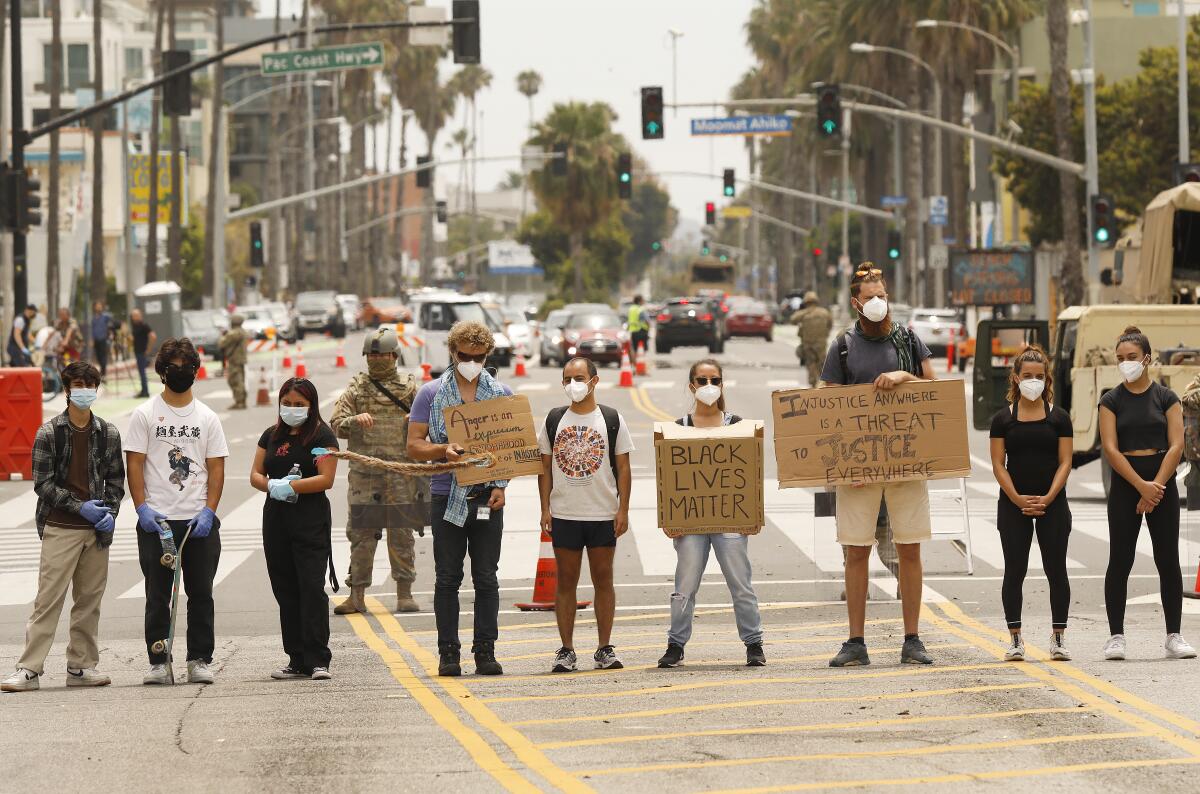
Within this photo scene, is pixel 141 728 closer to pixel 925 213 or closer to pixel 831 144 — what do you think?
pixel 925 213

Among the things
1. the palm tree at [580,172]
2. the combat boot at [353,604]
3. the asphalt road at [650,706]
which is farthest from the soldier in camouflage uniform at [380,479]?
the palm tree at [580,172]

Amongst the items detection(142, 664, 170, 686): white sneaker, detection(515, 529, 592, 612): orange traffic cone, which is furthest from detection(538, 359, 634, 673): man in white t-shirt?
detection(515, 529, 592, 612): orange traffic cone

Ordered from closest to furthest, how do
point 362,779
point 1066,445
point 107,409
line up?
point 362,779 → point 1066,445 → point 107,409

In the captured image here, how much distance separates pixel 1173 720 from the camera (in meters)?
9.01

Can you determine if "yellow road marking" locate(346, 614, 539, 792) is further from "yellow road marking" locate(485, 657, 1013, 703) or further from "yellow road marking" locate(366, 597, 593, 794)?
"yellow road marking" locate(485, 657, 1013, 703)

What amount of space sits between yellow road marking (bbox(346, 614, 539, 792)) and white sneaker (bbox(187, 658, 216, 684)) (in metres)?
0.97

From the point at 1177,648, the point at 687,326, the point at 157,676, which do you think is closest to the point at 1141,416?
the point at 1177,648

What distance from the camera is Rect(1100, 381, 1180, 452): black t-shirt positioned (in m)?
11.6

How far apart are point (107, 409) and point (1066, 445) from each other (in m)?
28.9

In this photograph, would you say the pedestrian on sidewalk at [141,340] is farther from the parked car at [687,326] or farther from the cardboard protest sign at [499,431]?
the cardboard protest sign at [499,431]

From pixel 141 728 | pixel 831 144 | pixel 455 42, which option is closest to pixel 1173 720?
pixel 141 728

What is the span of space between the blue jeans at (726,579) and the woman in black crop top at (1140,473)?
6.40 feet

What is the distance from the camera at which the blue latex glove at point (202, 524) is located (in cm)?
1109

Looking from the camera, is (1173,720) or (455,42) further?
(455,42)
